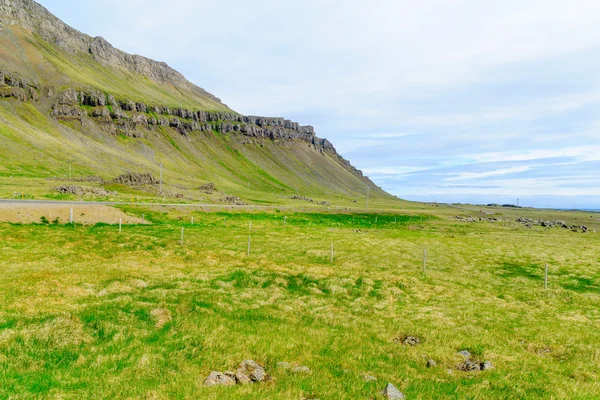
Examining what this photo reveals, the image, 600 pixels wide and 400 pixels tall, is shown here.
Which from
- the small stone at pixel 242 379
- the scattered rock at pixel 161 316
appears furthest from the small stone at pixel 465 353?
the scattered rock at pixel 161 316

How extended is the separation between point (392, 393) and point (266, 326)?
742 centimetres

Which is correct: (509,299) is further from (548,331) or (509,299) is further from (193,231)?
(193,231)

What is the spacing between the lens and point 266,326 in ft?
55.6

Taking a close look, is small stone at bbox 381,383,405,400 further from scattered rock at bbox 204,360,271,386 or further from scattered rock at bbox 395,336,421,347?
scattered rock at bbox 395,336,421,347

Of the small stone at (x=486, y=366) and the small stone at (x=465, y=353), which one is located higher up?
the small stone at (x=486, y=366)

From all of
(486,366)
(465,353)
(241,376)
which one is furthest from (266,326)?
(486,366)

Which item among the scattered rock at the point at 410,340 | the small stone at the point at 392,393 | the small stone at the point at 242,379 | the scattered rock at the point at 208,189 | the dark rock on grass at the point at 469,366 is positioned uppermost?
the scattered rock at the point at 208,189

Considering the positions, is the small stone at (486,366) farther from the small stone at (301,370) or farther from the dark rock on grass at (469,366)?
the small stone at (301,370)

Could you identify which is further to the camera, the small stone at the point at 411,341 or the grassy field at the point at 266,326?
the small stone at the point at 411,341

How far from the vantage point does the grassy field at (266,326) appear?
11.3 meters

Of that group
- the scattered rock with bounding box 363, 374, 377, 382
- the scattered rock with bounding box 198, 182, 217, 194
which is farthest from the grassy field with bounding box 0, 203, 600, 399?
the scattered rock with bounding box 198, 182, 217, 194

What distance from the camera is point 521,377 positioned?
13125 millimetres

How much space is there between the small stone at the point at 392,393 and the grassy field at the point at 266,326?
1.92 feet

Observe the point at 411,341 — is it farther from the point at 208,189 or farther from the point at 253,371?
the point at 208,189
